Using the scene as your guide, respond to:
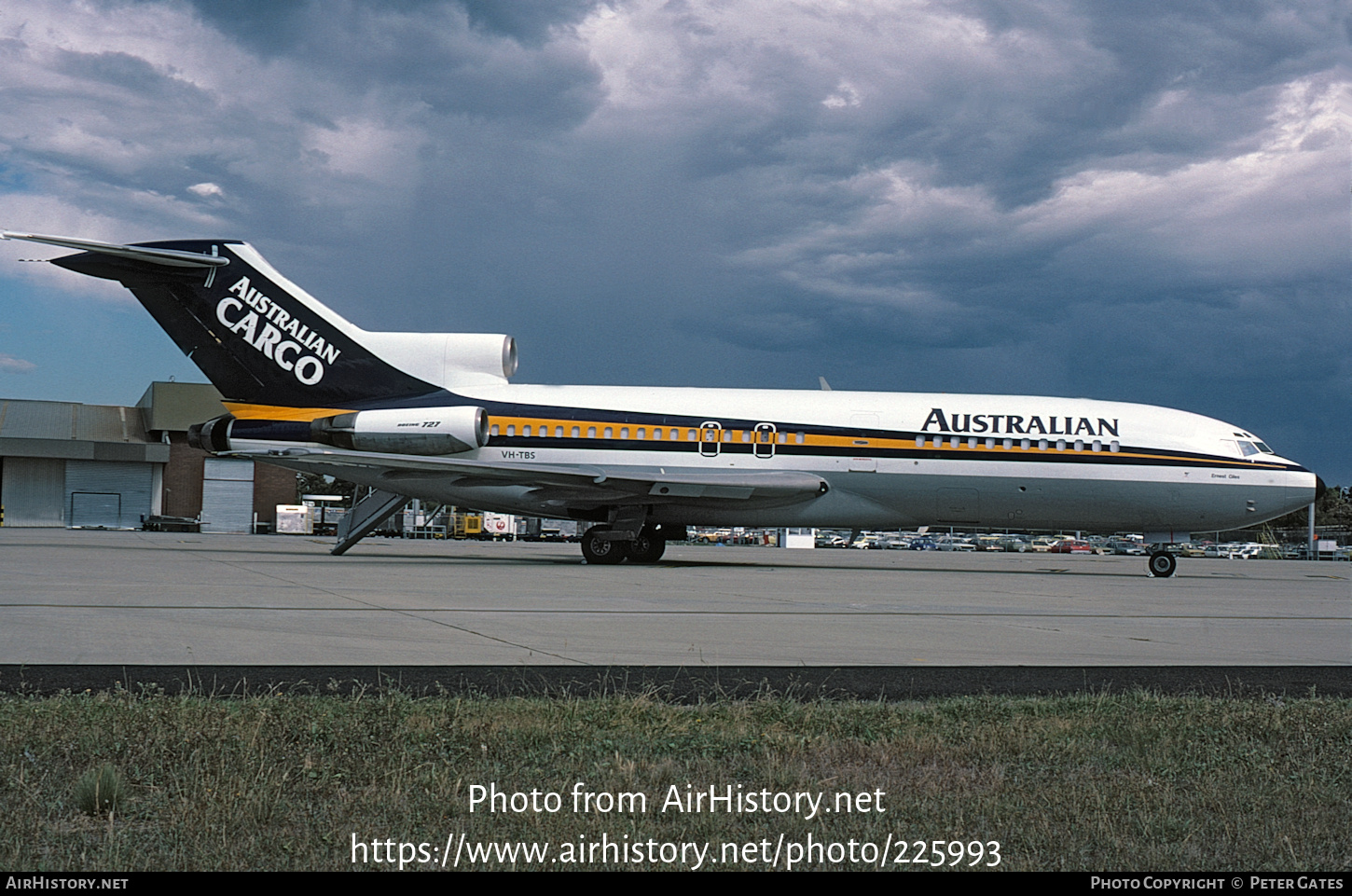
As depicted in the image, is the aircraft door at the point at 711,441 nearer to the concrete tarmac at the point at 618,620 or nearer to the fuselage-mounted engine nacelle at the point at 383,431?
the concrete tarmac at the point at 618,620

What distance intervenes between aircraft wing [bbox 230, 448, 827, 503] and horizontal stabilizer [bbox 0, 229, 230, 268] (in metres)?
4.83

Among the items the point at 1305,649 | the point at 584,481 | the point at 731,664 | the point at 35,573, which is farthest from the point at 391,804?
the point at 584,481

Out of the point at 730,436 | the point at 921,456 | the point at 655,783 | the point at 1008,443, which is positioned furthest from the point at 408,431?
the point at 655,783

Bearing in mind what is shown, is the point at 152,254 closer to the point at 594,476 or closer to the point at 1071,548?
the point at 594,476

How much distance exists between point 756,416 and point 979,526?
6.27 meters

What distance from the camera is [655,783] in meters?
4.85

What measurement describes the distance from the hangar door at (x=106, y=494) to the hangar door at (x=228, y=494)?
3879mm

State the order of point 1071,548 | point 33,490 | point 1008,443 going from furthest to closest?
point 1071,548, point 33,490, point 1008,443

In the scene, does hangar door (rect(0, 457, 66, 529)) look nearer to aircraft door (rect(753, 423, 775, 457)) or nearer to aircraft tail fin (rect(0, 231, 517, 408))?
aircraft tail fin (rect(0, 231, 517, 408))

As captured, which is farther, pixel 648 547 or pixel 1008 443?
pixel 648 547

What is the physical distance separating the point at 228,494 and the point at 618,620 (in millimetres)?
71310

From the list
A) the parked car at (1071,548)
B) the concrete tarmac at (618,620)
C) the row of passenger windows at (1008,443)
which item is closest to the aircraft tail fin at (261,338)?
the concrete tarmac at (618,620)

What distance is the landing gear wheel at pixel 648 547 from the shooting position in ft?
89.4

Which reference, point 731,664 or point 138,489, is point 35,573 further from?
point 138,489
